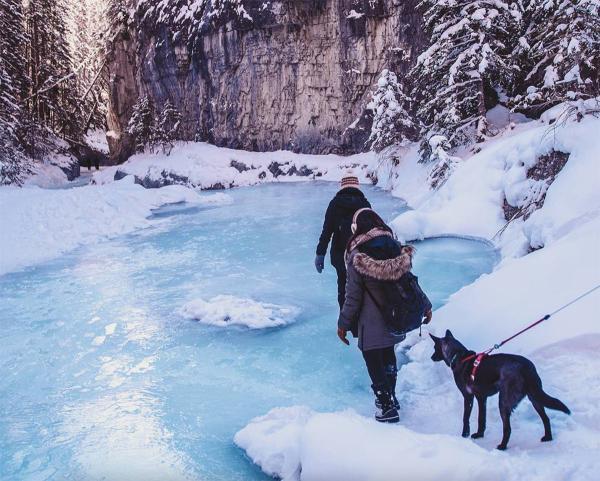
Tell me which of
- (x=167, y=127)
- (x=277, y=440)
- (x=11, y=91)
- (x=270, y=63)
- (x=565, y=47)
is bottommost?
(x=277, y=440)

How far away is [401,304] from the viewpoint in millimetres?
3385

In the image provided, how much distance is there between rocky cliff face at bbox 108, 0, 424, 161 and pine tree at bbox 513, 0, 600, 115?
12295 millimetres

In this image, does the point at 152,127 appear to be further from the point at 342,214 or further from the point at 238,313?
the point at 342,214

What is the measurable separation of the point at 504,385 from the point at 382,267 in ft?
3.45

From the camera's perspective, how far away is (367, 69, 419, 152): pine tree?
70.7 feet

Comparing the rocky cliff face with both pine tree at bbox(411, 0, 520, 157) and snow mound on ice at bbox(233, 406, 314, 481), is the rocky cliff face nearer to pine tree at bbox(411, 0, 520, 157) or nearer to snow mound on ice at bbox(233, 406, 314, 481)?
pine tree at bbox(411, 0, 520, 157)

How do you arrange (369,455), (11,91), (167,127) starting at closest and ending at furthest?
(369,455) < (11,91) < (167,127)

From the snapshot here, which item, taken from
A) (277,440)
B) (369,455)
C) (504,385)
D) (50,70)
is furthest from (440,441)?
(50,70)

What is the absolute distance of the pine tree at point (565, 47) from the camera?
12734 millimetres

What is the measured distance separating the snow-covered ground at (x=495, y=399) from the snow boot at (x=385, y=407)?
0.13 m

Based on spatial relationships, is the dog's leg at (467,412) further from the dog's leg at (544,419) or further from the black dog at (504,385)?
the dog's leg at (544,419)

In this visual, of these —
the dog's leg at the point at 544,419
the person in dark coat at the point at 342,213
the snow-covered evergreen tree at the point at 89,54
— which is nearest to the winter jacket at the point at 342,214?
the person in dark coat at the point at 342,213

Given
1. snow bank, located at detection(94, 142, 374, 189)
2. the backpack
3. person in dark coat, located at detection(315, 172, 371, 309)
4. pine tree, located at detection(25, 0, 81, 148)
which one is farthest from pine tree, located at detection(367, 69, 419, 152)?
pine tree, located at detection(25, 0, 81, 148)

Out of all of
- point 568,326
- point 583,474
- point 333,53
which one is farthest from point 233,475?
point 333,53
